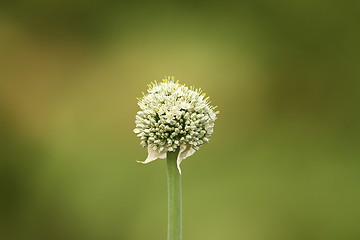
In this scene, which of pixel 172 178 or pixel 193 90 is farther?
pixel 193 90

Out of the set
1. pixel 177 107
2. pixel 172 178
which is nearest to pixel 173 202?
pixel 172 178

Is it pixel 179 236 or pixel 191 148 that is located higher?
pixel 191 148

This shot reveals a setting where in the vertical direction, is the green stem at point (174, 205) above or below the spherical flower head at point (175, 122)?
below

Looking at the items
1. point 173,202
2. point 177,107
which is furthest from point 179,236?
point 177,107

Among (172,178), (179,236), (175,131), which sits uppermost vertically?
(175,131)

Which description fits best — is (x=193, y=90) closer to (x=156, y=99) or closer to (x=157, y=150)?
(x=156, y=99)

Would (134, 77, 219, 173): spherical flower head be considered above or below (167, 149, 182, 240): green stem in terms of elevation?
above

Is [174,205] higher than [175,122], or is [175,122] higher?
[175,122]
